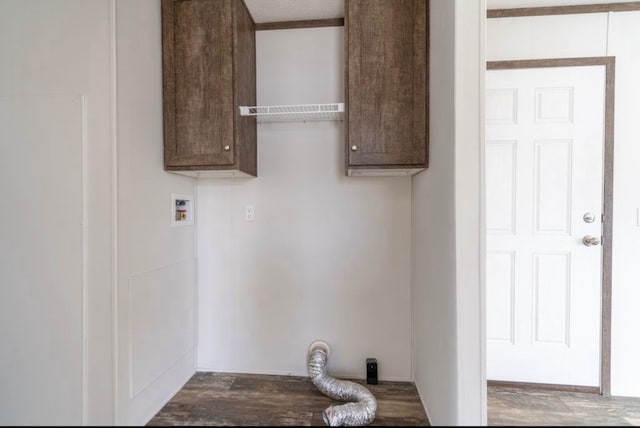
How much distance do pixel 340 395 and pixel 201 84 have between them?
193 centimetres

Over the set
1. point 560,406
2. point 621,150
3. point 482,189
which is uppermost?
point 621,150

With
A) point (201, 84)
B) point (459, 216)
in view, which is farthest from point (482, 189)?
point (201, 84)

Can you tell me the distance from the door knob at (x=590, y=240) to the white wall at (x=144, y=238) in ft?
8.30

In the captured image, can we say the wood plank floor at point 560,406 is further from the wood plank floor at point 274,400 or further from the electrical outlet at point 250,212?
the electrical outlet at point 250,212

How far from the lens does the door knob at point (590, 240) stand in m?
1.78

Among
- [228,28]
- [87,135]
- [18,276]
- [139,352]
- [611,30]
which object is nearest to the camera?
[87,135]

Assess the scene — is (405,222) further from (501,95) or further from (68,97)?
(68,97)

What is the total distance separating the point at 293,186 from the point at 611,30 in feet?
7.20

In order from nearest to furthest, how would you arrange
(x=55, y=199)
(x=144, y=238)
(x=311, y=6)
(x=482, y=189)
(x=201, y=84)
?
1. (x=482, y=189)
2. (x=55, y=199)
3. (x=144, y=238)
4. (x=201, y=84)
5. (x=311, y=6)

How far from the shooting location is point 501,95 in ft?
6.04

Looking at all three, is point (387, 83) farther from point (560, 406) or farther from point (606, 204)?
point (560, 406)

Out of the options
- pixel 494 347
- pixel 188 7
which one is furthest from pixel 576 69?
pixel 188 7

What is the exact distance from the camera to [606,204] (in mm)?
1781


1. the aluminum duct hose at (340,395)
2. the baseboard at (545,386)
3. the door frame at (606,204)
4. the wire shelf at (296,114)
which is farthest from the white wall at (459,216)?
the door frame at (606,204)
